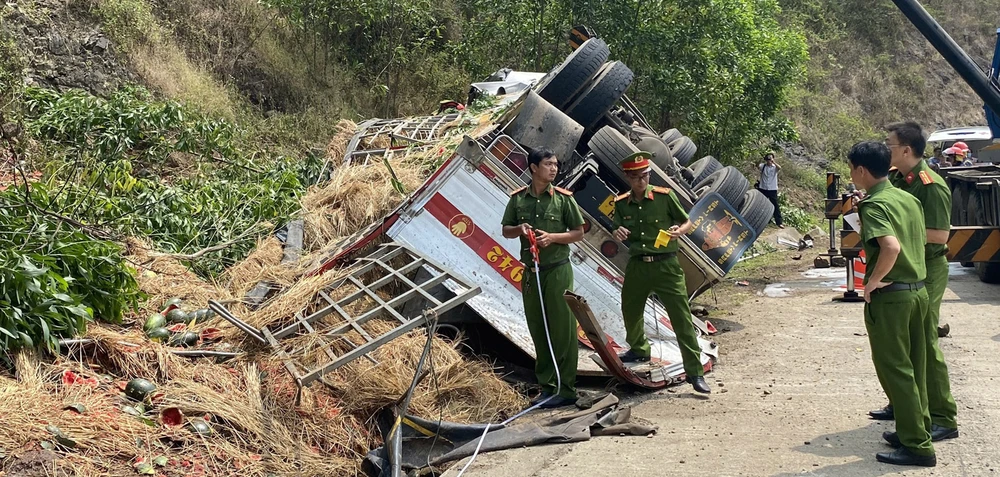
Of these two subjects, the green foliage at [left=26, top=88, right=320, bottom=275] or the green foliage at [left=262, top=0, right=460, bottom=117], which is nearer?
the green foliage at [left=26, top=88, right=320, bottom=275]

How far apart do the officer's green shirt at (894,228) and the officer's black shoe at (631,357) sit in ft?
7.18

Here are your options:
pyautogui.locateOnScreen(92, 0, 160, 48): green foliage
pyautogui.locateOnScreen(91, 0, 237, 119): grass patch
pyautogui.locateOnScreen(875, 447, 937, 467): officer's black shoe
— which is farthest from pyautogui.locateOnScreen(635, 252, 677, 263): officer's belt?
pyautogui.locateOnScreen(92, 0, 160, 48): green foliage

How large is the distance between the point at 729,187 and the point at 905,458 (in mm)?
→ 4115

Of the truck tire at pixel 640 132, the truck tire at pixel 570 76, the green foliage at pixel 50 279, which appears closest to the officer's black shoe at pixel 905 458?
the truck tire at pixel 640 132

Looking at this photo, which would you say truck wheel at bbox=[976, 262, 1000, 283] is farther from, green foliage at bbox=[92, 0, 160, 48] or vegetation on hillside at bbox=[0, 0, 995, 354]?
green foliage at bbox=[92, 0, 160, 48]

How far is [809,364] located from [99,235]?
544cm

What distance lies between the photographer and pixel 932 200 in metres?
5.16

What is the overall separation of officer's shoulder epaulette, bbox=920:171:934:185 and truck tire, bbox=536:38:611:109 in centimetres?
340

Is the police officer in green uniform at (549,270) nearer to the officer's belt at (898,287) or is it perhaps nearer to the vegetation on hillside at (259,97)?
the officer's belt at (898,287)

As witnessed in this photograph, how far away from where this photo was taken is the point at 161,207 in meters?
7.79

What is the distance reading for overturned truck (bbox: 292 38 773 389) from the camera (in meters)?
6.41

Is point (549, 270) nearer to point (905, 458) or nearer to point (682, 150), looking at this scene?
point (905, 458)

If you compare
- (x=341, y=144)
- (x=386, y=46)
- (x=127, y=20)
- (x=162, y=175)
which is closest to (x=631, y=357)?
(x=341, y=144)

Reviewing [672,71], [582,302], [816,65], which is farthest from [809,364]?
[816,65]
